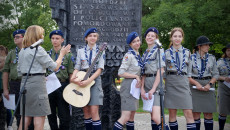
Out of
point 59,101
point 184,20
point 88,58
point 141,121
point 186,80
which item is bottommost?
point 141,121

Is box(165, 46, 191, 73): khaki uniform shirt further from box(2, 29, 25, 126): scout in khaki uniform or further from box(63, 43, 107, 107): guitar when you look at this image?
box(2, 29, 25, 126): scout in khaki uniform

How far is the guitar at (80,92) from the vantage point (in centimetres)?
534

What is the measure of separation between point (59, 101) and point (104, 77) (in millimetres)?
1487

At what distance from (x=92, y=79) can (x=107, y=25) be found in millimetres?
2266

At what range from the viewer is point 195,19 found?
1452cm

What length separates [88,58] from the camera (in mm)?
5648

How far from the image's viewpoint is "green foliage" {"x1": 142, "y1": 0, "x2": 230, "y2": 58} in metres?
13.5

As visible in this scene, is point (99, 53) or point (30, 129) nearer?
point (99, 53)

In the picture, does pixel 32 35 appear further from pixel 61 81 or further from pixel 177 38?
pixel 177 38

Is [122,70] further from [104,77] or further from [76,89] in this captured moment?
[104,77]

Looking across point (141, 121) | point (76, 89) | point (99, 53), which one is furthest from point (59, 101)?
point (141, 121)

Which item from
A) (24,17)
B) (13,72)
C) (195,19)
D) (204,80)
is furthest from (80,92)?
(24,17)

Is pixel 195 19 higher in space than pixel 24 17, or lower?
lower

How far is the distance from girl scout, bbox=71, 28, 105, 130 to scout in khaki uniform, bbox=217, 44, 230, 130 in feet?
10.8
